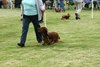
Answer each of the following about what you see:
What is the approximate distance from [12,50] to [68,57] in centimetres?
200

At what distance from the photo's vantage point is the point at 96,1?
31688 millimetres

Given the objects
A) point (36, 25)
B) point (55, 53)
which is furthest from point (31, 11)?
point (55, 53)

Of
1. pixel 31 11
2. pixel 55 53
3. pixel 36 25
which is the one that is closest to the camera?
pixel 55 53

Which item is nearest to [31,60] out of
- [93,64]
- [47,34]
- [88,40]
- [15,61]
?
[15,61]

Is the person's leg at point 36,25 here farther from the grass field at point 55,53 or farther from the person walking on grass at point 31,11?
the grass field at point 55,53

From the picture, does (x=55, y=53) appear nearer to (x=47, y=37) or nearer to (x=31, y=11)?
(x=47, y=37)

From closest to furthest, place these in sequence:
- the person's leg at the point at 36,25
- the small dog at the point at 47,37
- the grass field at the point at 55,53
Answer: the grass field at the point at 55,53, the small dog at the point at 47,37, the person's leg at the point at 36,25

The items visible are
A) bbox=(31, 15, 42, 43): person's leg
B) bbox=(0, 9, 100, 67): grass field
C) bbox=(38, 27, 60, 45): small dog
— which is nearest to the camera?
bbox=(0, 9, 100, 67): grass field

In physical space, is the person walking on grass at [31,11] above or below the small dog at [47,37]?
above

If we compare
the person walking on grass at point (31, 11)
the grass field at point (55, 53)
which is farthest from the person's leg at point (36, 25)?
the grass field at point (55, 53)

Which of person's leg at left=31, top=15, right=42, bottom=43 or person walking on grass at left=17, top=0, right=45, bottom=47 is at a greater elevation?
person walking on grass at left=17, top=0, right=45, bottom=47

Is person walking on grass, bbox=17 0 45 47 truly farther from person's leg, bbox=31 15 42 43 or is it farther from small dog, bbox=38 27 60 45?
small dog, bbox=38 27 60 45

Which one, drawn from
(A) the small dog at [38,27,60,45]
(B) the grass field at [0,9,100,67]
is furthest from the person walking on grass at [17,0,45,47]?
(B) the grass field at [0,9,100,67]

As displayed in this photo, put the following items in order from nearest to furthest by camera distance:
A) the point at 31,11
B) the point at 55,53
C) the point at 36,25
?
the point at 55,53, the point at 31,11, the point at 36,25
